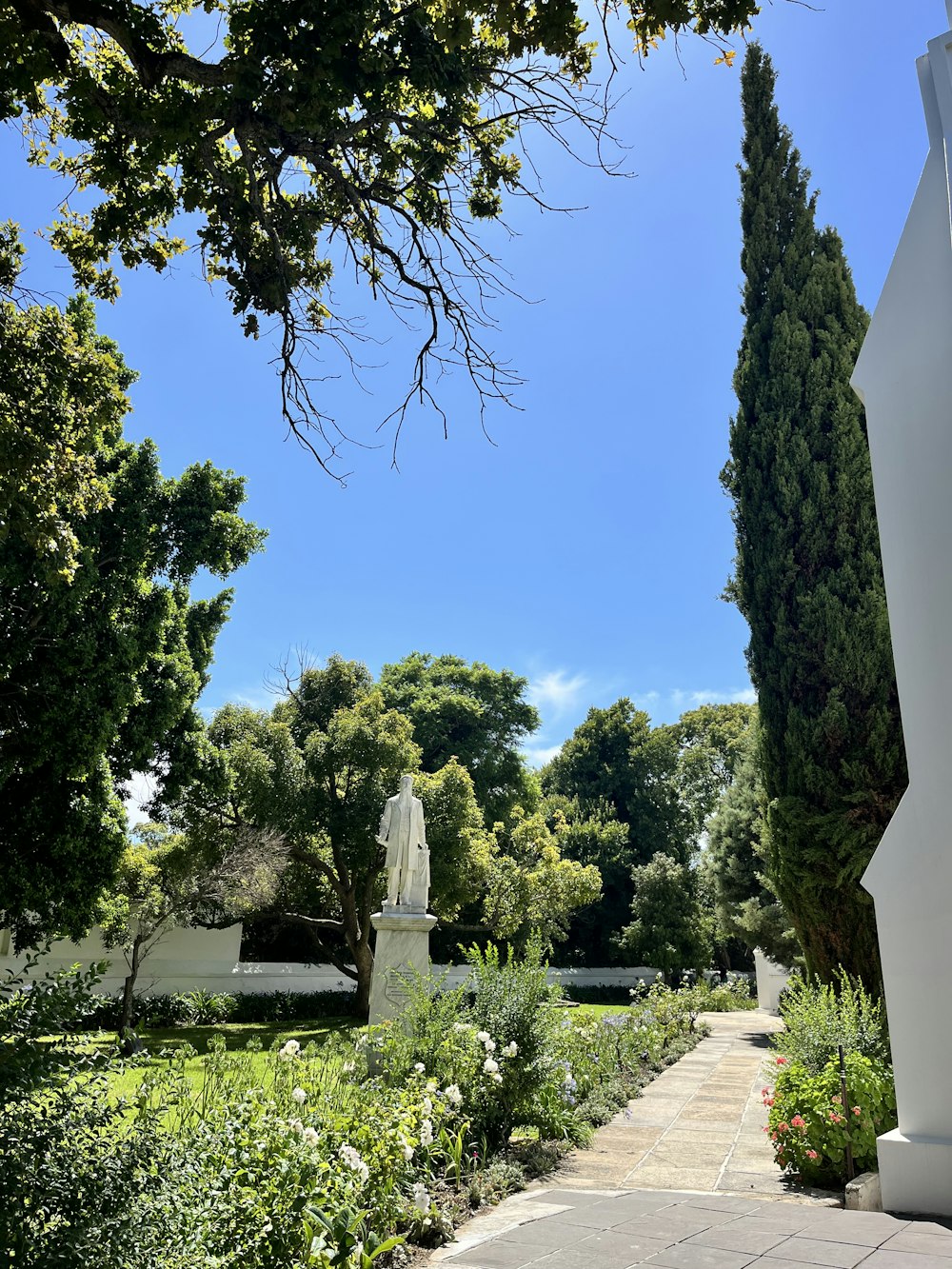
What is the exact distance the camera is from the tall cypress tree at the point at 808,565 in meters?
10.4

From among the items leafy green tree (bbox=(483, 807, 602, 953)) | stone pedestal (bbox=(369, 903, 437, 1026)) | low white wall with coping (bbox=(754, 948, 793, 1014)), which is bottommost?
low white wall with coping (bbox=(754, 948, 793, 1014))

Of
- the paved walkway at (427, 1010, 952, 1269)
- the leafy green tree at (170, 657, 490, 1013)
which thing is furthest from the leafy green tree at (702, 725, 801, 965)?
the paved walkway at (427, 1010, 952, 1269)

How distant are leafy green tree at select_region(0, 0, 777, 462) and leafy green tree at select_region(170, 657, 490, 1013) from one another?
44.4 ft

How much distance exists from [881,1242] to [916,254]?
639cm

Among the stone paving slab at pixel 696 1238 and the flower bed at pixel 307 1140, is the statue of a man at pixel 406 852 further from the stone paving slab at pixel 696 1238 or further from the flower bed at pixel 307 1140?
the stone paving slab at pixel 696 1238

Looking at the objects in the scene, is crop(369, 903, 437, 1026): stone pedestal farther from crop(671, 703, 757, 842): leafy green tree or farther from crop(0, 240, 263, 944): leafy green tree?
crop(671, 703, 757, 842): leafy green tree

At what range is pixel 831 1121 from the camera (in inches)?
225

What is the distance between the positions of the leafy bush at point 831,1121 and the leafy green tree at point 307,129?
5.23 metres

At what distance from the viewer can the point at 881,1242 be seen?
14.2ft

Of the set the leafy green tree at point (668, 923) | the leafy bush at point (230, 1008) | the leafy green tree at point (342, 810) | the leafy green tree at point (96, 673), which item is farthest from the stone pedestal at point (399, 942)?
Result: the leafy green tree at point (668, 923)

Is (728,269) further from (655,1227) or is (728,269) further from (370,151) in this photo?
(655,1227)

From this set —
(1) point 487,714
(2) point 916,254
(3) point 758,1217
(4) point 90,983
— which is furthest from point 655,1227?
(1) point 487,714

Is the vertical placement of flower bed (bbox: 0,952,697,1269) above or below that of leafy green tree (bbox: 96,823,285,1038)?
below

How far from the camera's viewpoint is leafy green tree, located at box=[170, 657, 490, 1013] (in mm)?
18266
